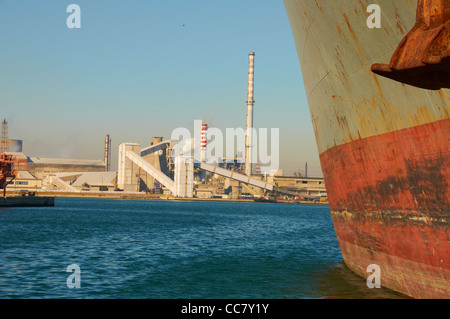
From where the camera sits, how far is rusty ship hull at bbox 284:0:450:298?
9688mm

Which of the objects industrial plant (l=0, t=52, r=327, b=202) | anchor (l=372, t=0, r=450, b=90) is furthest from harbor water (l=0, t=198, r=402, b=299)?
industrial plant (l=0, t=52, r=327, b=202)

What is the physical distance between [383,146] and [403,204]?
142 centimetres

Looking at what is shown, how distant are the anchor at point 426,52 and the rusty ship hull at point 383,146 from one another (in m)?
1.95

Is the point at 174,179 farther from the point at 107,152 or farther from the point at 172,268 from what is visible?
the point at 172,268

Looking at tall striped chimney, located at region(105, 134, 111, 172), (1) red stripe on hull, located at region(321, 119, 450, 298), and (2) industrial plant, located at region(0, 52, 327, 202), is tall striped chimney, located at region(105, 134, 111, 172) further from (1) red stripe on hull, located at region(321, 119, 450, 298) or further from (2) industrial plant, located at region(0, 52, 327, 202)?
(1) red stripe on hull, located at region(321, 119, 450, 298)

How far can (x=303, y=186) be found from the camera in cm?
14812

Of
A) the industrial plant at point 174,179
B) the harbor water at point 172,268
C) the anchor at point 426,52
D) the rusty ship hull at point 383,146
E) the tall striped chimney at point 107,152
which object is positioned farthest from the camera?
the tall striped chimney at point 107,152

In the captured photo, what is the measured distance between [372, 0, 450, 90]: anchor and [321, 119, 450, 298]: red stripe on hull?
2526 millimetres

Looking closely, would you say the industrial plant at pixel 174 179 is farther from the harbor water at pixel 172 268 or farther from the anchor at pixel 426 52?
the anchor at pixel 426 52

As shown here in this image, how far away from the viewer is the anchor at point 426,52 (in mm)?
6395

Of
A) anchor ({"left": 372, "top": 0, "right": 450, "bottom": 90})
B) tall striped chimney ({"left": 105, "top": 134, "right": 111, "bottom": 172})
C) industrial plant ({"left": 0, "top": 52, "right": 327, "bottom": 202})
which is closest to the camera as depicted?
anchor ({"left": 372, "top": 0, "right": 450, "bottom": 90})

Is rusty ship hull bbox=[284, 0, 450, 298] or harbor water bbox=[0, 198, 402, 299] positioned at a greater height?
rusty ship hull bbox=[284, 0, 450, 298]

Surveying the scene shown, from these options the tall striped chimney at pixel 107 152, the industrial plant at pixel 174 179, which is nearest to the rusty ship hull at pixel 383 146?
the industrial plant at pixel 174 179

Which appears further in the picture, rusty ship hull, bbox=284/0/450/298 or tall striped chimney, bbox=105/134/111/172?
tall striped chimney, bbox=105/134/111/172
